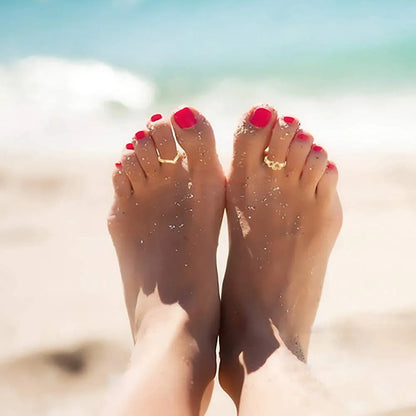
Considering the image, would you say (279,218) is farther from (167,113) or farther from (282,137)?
(167,113)

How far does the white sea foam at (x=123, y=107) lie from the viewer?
3.69m

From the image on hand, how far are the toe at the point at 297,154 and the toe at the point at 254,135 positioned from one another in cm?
6

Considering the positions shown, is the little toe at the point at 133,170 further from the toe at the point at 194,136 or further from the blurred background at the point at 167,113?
the blurred background at the point at 167,113

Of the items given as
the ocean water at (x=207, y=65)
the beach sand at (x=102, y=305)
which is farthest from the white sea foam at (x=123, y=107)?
the beach sand at (x=102, y=305)

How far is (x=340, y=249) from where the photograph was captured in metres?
1.76

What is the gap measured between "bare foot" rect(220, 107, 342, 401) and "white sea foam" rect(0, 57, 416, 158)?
2.06m

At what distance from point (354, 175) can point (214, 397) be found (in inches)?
51.1

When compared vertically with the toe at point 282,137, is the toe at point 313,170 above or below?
below

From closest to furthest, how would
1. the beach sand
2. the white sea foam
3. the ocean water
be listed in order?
the beach sand < the white sea foam < the ocean water

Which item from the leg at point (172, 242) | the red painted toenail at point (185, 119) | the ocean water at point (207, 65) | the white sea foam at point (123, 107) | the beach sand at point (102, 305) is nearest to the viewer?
the leg at point (172, 242)

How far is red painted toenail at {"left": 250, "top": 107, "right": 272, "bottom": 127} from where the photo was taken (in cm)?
136

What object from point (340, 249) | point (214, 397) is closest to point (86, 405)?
point (214, 397)

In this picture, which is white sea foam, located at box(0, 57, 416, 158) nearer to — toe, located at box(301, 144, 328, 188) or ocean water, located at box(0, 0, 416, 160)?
ocean water, located at box(0, 0, 416, 160)

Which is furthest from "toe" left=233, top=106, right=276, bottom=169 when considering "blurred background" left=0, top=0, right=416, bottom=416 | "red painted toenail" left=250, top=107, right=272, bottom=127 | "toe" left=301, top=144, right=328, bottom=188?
"blurred background" left=0, top=0, right=416, bottom=416
